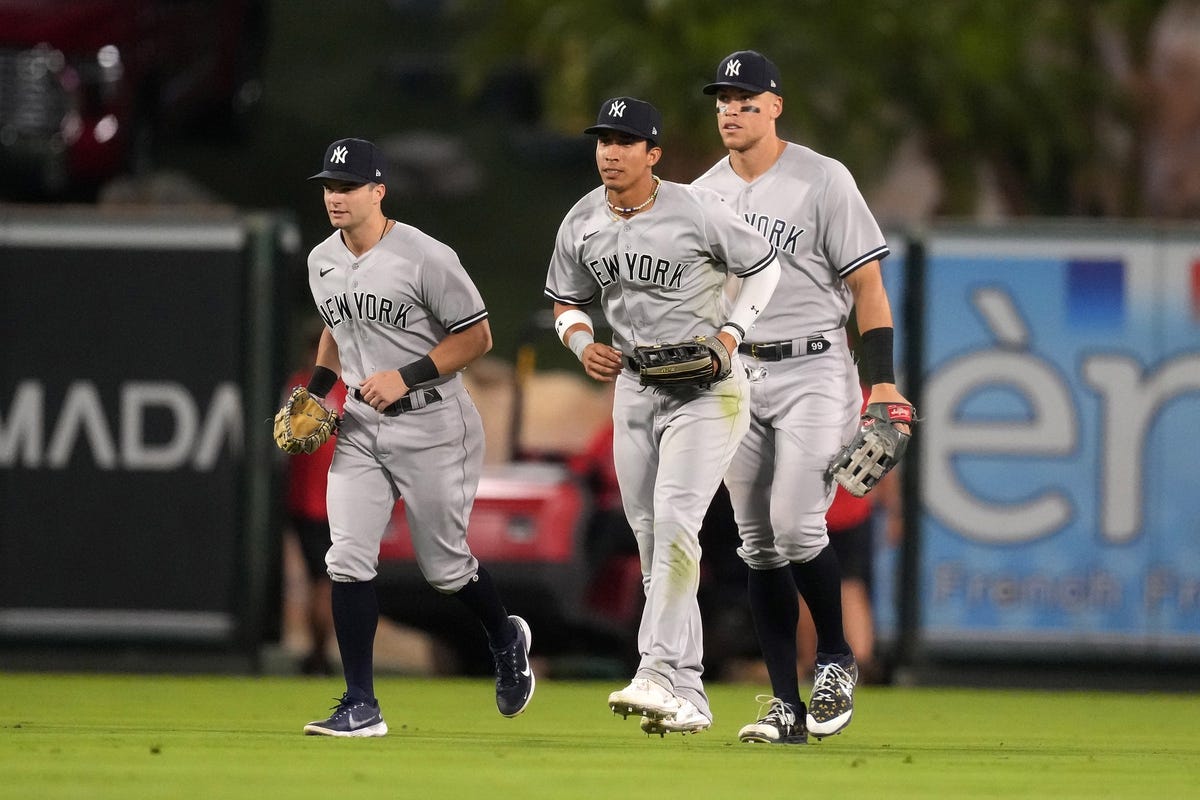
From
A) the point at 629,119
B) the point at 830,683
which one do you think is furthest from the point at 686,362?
the point at 830,683

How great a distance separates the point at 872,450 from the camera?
732 cm

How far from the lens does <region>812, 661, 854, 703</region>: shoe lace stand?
7492 mm

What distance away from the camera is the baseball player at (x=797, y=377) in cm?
745

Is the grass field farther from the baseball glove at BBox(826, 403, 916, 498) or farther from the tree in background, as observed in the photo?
the tree in background

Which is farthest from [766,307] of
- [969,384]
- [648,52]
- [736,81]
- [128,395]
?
[648,52]

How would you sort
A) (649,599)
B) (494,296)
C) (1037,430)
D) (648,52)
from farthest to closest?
(494,296), (648,52), (1037,430), (649,599)

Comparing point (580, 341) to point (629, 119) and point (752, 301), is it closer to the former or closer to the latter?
point (752, 301)

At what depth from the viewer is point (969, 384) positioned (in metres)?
11.9

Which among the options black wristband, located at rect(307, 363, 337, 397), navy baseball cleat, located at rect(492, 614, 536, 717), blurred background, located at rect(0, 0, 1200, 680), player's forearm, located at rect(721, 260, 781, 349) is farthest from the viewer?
blurred background, located at rect(0, 0, 1200, 680)

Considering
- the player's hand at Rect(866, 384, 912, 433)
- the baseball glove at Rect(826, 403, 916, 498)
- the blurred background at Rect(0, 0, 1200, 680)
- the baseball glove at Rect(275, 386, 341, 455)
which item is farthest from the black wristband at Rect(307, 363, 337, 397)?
the blurred background at Rect(0, 0, 1200, 680)

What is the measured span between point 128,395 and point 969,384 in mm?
4480

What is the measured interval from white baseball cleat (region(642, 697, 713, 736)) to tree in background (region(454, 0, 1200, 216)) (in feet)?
41.6

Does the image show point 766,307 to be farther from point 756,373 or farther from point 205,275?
point 205,275

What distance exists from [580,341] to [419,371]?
558 millimetres
